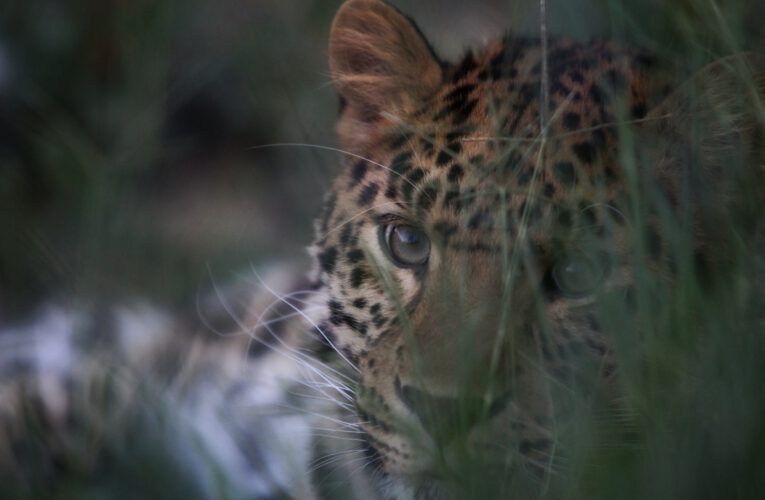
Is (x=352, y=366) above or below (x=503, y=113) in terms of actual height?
below

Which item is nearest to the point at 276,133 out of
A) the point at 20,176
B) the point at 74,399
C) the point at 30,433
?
the point at 20,176

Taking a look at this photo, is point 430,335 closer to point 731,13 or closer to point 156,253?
point 731,13

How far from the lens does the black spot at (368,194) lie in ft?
7.95

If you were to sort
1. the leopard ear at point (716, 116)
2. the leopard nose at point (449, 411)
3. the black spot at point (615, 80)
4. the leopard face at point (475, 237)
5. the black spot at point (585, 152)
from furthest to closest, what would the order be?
1. the black spot at point (615, 80)
2. the black spot at point (585, 152)
3. the leopard ear at point (716, 116)
4. the leopard face at point (475, 237)
5. the leopard nose at point (449, 411)

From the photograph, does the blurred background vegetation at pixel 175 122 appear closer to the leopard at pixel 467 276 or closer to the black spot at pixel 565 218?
the leopard at pixel 467 276

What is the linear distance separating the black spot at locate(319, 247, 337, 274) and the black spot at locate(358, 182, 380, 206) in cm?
15

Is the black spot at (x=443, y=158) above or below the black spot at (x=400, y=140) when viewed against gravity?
below

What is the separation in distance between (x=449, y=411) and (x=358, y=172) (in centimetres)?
88

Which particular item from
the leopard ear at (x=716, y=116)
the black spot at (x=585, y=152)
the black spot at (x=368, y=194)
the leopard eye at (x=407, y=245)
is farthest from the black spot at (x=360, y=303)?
the leopard ear at (x=716, y=116)

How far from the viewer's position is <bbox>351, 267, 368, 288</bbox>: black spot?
2.41 m

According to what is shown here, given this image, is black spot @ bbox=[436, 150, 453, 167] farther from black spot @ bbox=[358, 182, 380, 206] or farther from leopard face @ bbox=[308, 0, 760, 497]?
black spot @ bbox=[358, 182, 380, 206]

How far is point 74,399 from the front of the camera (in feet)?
9.55

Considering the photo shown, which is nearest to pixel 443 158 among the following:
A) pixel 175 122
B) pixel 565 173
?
pixel 565 173

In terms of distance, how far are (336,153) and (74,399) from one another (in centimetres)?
108
